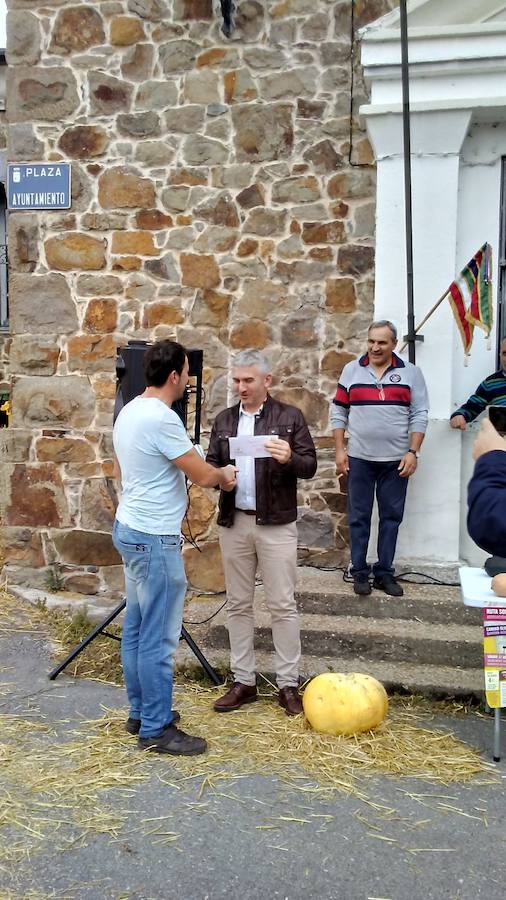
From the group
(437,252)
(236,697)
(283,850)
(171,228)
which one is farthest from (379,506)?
(171,228)

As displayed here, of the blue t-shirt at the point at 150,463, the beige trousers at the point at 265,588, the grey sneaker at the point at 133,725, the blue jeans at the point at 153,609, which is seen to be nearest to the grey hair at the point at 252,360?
the blue t-shirt at the point at 150,463

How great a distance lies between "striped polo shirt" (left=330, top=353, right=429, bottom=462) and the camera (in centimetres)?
524

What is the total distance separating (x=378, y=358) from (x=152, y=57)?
10.3 feet

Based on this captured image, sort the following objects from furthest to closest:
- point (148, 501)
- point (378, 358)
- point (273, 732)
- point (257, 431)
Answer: point (378, 358) < point (257, 431) < point (273, 732) < point (148, 501)

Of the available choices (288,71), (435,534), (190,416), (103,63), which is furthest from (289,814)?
(103,63)

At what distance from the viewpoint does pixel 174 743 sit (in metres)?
3.89

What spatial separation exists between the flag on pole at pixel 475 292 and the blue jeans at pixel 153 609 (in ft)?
8.60

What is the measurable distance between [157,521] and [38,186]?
12.6 ft

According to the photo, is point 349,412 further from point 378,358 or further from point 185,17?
point 185,17

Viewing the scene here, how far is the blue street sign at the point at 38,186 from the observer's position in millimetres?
6508

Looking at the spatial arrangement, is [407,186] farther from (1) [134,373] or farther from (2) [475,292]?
(1) [134,373]

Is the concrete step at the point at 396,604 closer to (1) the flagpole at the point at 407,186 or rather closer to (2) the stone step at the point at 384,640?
(2) the stone step at the point at 384,640

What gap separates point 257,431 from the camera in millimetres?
4410

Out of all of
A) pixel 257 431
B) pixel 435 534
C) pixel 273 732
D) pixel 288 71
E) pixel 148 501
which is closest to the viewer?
pixel 148 501
